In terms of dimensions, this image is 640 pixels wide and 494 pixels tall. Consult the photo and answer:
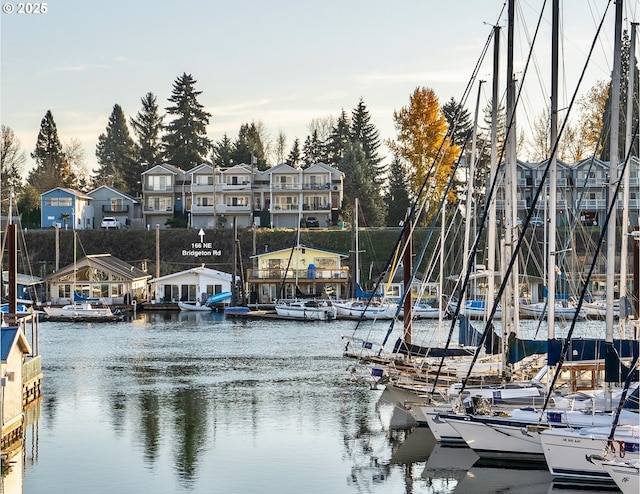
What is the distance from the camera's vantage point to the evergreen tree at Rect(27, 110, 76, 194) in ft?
427

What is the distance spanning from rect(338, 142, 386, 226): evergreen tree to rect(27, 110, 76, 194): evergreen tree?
39.7 meters

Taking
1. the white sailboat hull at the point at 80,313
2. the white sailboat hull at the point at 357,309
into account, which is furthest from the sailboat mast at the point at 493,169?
the white sailboat hull at the point at 80,313

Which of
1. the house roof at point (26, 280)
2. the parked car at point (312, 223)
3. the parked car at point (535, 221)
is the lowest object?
the house roof at point (26, 280)

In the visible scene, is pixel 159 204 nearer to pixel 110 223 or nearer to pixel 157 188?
pixel 157 188

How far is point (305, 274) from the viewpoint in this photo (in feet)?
277

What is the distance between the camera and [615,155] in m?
24.0

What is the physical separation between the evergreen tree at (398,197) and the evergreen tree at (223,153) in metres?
19.9

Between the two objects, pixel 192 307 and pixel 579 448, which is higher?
pixel 192 307

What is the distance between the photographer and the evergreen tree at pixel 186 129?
11788cm

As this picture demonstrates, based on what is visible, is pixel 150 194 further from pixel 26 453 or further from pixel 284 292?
pixel 26 453

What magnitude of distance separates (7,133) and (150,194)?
31.7 meters

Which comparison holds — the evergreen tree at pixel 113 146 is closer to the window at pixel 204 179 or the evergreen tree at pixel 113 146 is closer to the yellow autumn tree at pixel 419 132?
the window at pixel 204 179

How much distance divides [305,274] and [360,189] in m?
24.8

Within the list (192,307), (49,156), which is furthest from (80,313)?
(49,156)
